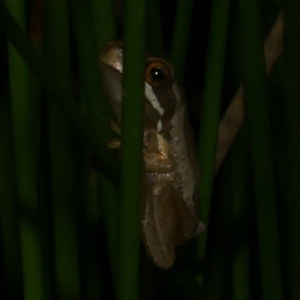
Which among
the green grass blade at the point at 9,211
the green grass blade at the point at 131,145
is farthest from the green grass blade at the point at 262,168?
the green grass blade at the point at 9,211

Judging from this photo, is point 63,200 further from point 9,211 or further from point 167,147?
point 167,147

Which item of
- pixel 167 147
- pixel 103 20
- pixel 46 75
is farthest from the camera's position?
pixel 167 147

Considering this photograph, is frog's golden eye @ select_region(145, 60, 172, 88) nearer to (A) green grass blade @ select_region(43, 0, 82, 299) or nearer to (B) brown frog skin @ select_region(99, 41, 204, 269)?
(B) brown frog skin @ select_region(99, 41, 204, 269)

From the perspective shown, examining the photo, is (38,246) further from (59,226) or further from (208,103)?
(208,103)

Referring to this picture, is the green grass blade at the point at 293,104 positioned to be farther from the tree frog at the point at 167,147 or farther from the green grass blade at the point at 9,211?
the green grass blade at the point at 9,211

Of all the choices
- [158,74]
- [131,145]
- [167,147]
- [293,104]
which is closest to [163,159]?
[167,147]

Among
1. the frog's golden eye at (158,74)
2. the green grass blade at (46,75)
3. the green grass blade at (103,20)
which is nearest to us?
the green grass blade at (46,75)

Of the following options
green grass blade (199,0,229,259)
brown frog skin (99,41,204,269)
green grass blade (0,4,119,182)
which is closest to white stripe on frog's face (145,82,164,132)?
brown frog skin (99,41,204,269)
